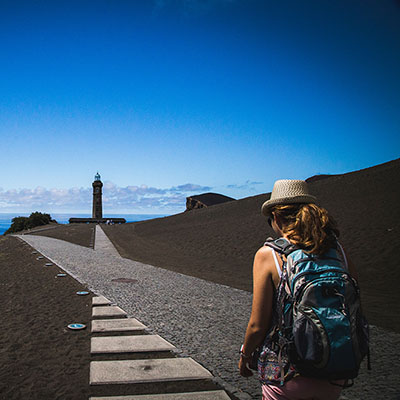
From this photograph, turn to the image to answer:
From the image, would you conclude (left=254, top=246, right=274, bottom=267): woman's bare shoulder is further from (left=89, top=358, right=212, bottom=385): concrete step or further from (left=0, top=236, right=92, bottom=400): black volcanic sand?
(left=0, top=236, right=92, bottom=400): black volcanic sand

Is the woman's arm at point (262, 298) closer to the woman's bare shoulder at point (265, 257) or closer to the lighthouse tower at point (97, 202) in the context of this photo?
the woman's bare shoulder at point (265, 257)

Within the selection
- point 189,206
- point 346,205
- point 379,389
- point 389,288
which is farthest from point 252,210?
point 189,206

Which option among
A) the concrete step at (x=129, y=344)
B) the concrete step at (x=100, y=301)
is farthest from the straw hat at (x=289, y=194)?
the concrete step at (x=100, y=301)

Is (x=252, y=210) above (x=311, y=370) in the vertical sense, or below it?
above

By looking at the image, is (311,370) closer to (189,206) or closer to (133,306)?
(133,306)

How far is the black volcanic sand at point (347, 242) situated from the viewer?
9812mm

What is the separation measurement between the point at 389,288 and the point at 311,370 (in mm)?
9457

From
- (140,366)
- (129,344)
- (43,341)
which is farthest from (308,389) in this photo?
(43,341)

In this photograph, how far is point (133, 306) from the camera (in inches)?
261

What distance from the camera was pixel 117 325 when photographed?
5387 millimetres

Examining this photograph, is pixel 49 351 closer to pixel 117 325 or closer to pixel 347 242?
pixel 117 325

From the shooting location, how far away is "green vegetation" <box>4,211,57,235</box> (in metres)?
50.1

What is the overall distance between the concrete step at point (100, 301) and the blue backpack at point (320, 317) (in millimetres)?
5703

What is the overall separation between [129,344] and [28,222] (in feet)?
171
